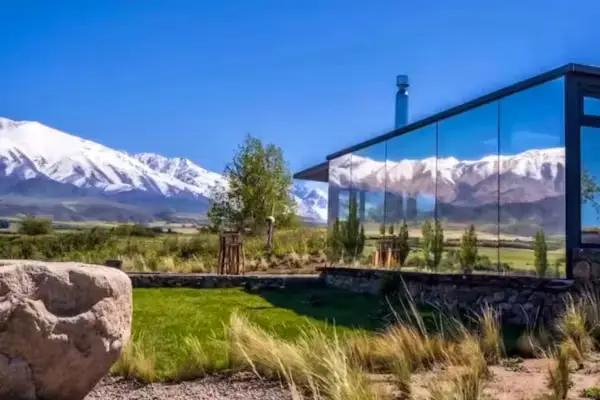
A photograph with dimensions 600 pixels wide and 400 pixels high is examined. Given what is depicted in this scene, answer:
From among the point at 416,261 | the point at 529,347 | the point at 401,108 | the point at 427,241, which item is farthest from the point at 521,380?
the point at 401,108

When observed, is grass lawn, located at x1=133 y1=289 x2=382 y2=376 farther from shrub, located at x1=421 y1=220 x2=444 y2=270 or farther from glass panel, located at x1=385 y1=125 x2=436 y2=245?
glass panel, located at x1=385 y1=125 x2=436 y2=245

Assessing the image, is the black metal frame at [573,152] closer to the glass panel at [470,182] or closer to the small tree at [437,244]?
the glass panel at [470,182]

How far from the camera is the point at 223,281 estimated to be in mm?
16125

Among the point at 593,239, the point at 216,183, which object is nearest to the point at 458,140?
the point at 593,239

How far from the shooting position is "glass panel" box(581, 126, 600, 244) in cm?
Answer: 977

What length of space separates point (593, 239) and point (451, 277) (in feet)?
7.21

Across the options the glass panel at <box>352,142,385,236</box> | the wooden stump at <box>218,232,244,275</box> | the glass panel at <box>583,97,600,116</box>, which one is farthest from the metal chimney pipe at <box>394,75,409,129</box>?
the glass panel at <box>583,97,600,116</box>

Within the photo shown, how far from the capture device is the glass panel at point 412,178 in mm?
12688

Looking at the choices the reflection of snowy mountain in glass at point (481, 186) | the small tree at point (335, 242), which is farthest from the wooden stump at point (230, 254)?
the reflection of snowy mountain in glass at point (481, 186)

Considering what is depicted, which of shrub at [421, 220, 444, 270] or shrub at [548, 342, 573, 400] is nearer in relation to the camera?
shrub at [548, 342, 573, 400]

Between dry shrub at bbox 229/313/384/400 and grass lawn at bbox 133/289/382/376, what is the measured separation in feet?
1.06

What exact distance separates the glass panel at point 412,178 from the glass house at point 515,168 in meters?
0.02

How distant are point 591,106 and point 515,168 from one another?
1.30m

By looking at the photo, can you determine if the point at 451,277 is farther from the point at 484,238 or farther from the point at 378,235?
the point at 378,235
